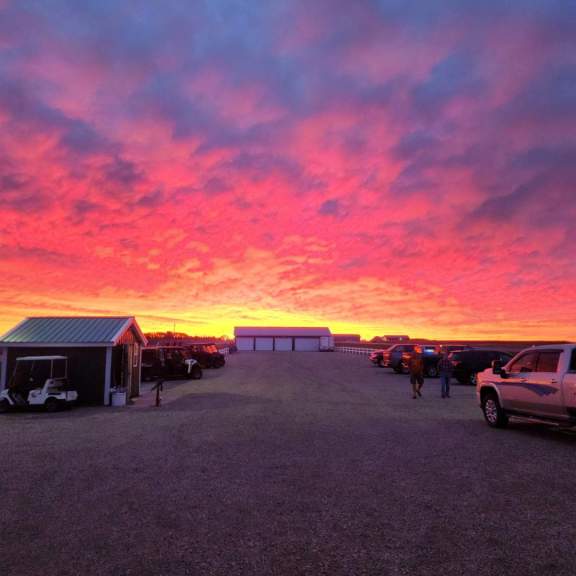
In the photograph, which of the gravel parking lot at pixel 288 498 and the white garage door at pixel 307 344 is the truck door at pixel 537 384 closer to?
the gravel parking lot at pixel 288 498

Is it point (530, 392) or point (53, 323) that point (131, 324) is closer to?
→ point (53, 323)

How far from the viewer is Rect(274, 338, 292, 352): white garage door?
297 ft

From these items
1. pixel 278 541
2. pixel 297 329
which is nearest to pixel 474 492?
pixel 278 541

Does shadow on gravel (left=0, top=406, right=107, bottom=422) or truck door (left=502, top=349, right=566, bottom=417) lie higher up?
truck door (left=502, top=349, right=566, bottom=417)

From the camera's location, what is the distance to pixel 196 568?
15.2 ft

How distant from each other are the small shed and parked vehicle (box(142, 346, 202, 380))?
9027mm

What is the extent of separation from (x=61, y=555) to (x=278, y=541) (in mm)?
2140

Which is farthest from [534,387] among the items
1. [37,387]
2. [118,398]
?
[37,387]

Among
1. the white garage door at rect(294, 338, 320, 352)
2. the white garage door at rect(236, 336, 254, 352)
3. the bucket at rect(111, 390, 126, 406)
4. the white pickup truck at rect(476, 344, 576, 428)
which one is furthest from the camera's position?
the white garage door at rect(236, 336, 254, 352)

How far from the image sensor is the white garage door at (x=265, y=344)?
9069 cm

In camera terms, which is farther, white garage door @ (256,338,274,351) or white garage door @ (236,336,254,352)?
white garage door @ (236,336,254,352)

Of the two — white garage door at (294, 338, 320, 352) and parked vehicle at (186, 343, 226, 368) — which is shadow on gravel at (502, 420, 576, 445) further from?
white garage door at (294, 338, 320, 352)

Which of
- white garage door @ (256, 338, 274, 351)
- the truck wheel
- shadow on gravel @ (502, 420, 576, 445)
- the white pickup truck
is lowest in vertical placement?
shadow on gravel @ (502, 420, 576, 445)

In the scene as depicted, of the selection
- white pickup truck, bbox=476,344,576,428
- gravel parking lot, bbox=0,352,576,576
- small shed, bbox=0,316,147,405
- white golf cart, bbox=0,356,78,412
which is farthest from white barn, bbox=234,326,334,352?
gravel parking lot, bbox=0,352,576,576
